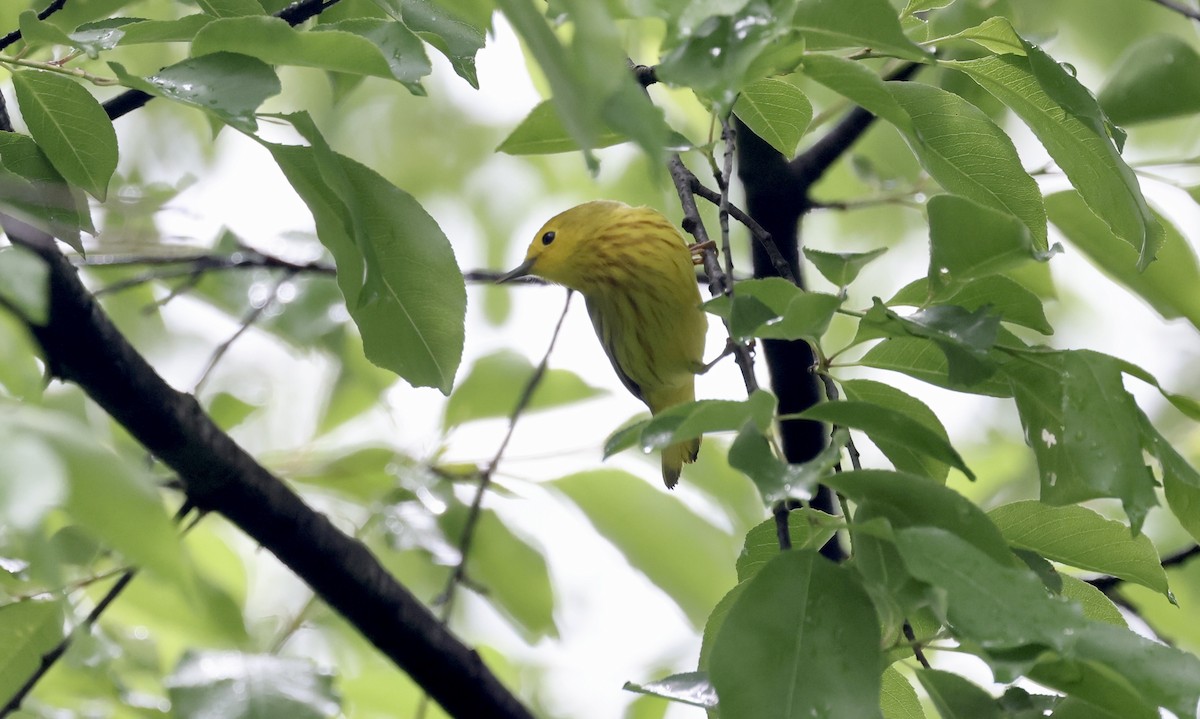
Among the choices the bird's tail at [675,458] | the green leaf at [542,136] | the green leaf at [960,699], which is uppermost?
the bird's tail at [675,458]

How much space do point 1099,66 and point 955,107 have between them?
6.78 feet

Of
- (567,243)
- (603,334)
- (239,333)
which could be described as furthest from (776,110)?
(603,334)

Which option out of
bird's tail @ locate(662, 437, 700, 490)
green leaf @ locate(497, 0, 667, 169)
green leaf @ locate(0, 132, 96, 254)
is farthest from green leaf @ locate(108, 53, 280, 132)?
bird's tail @ locate(662, 437, 700, 490)

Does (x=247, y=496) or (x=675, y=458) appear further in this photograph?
(x=675, y=458)

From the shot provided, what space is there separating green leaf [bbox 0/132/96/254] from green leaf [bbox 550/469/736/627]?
0.90 m

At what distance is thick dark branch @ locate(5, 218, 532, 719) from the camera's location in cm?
118

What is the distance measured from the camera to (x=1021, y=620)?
2.30ft

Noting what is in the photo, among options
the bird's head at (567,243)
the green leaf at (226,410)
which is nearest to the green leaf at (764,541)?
the green leaf at (226,410)

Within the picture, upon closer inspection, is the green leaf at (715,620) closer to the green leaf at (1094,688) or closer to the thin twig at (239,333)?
the green leaf at (1094,688)

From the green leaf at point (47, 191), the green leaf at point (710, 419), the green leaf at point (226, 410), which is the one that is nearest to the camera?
the green leaf at point (710, 419)

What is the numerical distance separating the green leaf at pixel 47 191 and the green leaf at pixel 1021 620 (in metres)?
0.81

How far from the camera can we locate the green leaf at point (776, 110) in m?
0.99

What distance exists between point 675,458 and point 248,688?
172 cm

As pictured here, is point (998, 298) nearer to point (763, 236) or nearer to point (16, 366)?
point (763, 236)
